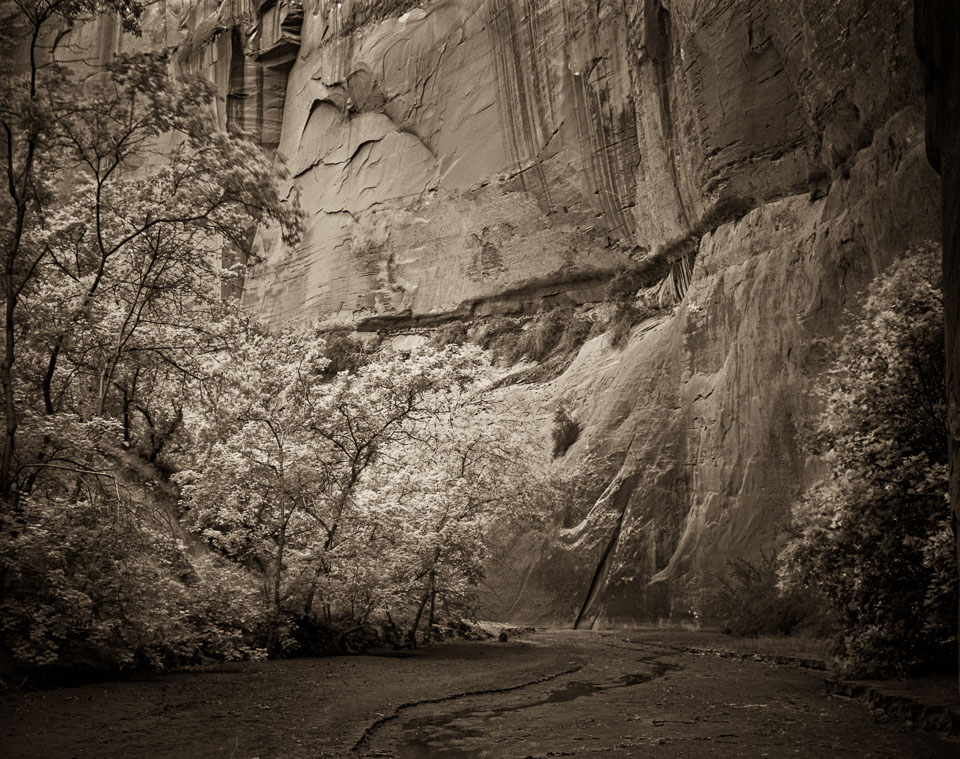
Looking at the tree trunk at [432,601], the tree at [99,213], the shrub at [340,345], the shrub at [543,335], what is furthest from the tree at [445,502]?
the shrub at [340,345]

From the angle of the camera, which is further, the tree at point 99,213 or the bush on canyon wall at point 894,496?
the tree at point 99,213

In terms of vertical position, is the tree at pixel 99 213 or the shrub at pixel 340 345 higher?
the shrub at pixel 340 345

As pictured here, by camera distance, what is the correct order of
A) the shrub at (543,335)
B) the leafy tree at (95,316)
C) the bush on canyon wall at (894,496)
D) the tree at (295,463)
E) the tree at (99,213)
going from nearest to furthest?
the leafy tree at (95,316)
the bush on canyon wall at (894,496)
the tree at (99,213)
the tree at (295,463)
the shrub at (543,335)

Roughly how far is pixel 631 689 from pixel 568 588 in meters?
14.4

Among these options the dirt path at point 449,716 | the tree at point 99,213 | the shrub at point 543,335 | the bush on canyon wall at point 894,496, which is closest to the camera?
the dirt path at point 449,716

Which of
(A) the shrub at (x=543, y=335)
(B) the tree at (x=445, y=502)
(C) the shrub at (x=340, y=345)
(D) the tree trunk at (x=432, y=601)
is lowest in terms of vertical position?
(D) the tree trunk at (x=432, y=601)

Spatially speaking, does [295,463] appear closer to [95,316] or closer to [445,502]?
[445,502]

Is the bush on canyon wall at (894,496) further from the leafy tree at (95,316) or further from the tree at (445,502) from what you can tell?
the tree at (445,502)

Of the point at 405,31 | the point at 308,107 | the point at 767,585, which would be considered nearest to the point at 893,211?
the point at 767,585

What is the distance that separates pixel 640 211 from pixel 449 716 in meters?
24.9

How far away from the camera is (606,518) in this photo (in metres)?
25.7

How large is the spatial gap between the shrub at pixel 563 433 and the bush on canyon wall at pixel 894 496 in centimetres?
1786

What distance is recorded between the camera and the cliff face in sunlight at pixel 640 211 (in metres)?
21.8

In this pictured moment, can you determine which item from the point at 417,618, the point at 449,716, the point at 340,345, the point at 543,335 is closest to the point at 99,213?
the point at 449,716
